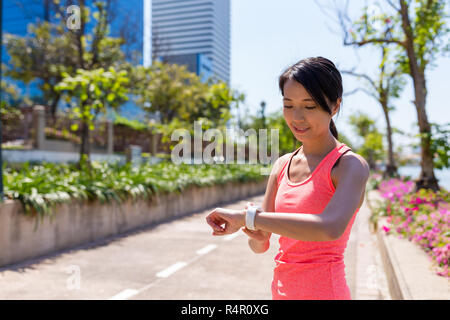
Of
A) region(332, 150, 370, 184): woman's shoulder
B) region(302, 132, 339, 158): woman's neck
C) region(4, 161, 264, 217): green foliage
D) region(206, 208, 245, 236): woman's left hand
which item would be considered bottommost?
region(4, 161, 264, 217): green foliage

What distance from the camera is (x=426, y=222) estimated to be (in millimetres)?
5695

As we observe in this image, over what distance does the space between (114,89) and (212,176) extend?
5324 millimetres

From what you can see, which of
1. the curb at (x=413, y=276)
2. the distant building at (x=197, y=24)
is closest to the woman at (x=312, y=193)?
the curb at (x=413, y=276)

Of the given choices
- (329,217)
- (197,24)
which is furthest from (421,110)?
(197,24)

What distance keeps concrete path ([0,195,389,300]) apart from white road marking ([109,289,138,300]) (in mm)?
11

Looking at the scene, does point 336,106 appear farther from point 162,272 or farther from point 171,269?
point 171,269

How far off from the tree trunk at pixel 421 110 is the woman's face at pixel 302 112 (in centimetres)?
817

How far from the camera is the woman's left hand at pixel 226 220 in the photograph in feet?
4.39

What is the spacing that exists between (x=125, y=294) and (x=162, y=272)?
3.34 ft

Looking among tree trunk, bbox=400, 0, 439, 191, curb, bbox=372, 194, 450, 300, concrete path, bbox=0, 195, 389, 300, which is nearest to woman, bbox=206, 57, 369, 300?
curb, bbox=372, 194, 450, 300

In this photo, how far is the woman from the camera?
1282mm

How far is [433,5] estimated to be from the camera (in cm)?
935

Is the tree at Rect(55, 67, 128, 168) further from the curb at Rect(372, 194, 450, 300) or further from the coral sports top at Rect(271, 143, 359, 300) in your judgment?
the coral sports top at Rect(271, 143, 359, 300)
